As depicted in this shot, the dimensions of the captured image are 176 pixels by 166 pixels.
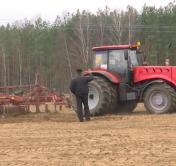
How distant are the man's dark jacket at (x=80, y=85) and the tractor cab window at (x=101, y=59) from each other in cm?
174

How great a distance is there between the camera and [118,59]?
16797mm

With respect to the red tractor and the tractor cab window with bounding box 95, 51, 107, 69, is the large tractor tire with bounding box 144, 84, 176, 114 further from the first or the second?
the tractor cab window with bounding box 95, 51, 107, 69

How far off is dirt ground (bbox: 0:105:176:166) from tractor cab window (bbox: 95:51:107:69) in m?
2.41

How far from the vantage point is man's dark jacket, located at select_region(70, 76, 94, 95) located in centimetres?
1516

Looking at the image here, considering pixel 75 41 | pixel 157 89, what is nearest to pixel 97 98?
pixel 157 89

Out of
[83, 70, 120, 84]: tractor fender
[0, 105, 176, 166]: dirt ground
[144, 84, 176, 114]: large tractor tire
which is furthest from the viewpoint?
[83, 70, 120, 84]: tractor fender

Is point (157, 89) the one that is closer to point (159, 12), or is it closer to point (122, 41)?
point (122, 41)

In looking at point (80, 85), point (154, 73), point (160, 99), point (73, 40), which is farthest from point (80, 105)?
point (73, 40)

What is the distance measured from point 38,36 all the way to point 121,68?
52892mm

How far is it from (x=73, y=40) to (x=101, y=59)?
46.0 m

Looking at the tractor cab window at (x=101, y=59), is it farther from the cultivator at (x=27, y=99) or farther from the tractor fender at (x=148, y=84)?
the cultivator at (x=27, y=99)

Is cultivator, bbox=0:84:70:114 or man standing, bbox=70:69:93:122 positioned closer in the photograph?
man standing, bbox=70:69:93:122

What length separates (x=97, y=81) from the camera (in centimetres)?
1642

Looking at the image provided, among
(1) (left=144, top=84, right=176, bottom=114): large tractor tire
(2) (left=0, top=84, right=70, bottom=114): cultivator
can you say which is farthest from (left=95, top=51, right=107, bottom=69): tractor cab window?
(2) (left=0, top=84, right=70, bottom=114): cultivator
